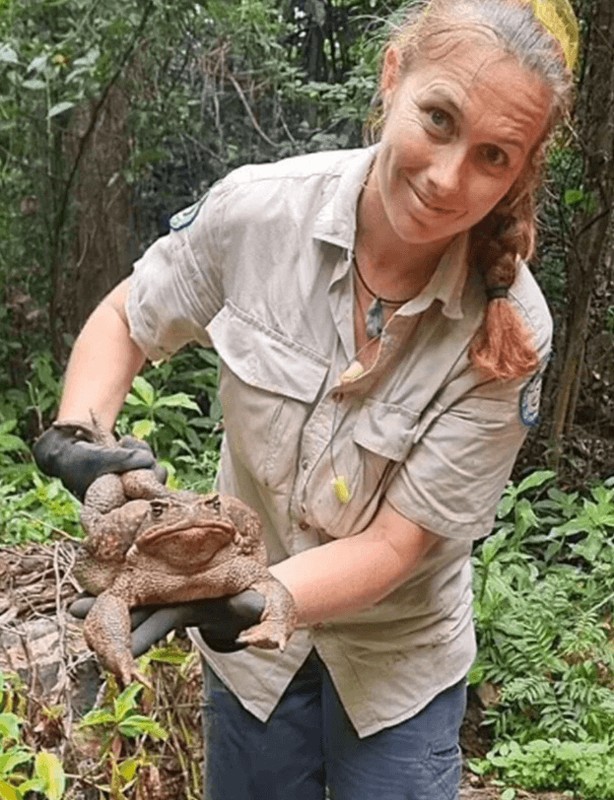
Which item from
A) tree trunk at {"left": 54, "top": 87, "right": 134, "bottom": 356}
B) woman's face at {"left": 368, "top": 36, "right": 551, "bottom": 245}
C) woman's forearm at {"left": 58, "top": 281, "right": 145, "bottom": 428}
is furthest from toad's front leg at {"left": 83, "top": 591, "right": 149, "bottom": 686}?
tree trunk at {"left": 54, "top": 87, "right": 134, "bottom": 356}

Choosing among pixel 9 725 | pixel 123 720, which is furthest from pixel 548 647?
pixel 9 725

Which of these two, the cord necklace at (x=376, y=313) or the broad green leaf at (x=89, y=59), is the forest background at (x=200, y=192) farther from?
the cord necklace at (x=376, y=313)

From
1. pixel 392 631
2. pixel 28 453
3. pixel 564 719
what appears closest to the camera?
pixel 392 631

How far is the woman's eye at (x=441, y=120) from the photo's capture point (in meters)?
1.55

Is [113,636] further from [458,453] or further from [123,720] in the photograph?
[123,720]

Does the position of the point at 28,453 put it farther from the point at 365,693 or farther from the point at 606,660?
the point at 365,693

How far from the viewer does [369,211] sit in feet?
5.80

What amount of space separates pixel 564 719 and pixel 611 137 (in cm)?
218

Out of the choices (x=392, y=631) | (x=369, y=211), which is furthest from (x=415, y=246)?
(x=392, y=631)

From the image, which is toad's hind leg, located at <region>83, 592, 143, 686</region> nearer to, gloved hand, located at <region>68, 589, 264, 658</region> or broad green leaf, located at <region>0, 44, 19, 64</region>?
gloved hand, located at <region>68, 589, 264, 658</region>

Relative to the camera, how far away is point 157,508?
5.06ft

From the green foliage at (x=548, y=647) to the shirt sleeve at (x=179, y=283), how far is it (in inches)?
82.0

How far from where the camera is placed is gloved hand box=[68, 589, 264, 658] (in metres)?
1.51

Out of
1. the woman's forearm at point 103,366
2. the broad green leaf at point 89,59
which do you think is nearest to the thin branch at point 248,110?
the broad green leaf at point 89,59
